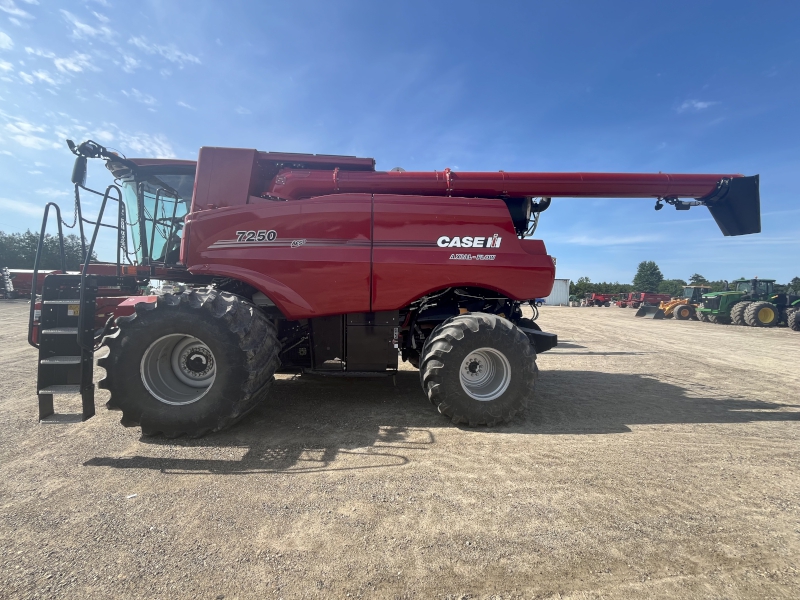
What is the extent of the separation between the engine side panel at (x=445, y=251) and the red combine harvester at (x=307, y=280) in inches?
0.7

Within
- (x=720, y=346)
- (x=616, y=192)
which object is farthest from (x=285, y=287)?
(x=720, y=346)

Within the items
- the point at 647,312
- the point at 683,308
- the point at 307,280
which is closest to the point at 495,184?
the point at 307,280

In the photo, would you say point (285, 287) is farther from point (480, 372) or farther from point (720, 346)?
point (720, 346)

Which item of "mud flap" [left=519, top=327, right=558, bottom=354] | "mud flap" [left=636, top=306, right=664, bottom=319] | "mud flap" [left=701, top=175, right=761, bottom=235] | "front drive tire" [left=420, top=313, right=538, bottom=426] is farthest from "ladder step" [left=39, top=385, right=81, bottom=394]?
"mud flap" [left=636, top=306, right=664, bottom=319]

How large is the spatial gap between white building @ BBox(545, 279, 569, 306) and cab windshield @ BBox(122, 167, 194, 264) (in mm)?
49446

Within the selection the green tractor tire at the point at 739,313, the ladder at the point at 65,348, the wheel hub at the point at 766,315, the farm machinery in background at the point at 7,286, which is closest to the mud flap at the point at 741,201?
the ladder at the point at 65,348

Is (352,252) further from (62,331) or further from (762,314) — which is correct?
(762,314)

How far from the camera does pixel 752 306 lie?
745 inches

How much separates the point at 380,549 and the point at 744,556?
6.97 feet

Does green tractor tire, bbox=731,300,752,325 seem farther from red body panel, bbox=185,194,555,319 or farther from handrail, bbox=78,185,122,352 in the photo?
handrail, bbox=78,185,122,352

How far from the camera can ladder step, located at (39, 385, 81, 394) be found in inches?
138

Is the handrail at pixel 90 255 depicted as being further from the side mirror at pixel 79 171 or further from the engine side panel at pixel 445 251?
the engine side panel at pixel 445 251

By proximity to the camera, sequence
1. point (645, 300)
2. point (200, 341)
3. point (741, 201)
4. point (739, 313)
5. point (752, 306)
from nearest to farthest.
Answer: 1. point (200, 341)
2. point (741, 201)
3. point (752, 306)
4. point (739, 313)
5. point (645, 300)

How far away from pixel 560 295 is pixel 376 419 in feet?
167
